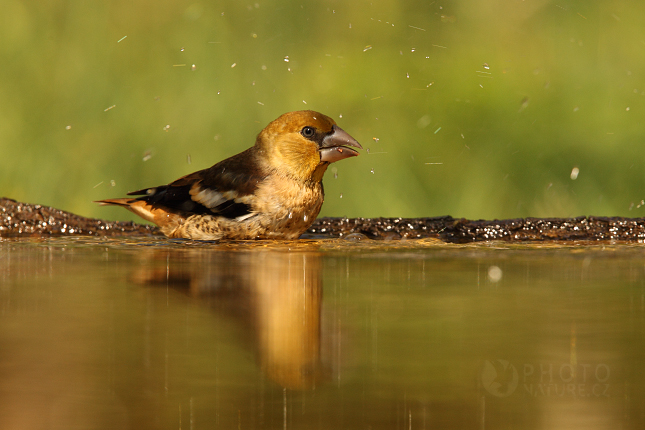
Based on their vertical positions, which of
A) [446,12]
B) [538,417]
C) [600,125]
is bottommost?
[538,417]

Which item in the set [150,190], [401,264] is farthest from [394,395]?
[150,190]

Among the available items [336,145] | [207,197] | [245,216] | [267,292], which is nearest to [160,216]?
[207,197]

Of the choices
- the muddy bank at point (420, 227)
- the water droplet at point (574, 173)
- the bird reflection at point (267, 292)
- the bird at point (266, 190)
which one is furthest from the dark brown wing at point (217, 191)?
the water droplet at point (574, 173)

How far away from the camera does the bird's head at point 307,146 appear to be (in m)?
5.59

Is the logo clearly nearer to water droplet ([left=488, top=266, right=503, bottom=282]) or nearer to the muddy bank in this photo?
water droplet ([left=488, top=266, right=503, bottom=282])

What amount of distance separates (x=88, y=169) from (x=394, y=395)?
19.3ft

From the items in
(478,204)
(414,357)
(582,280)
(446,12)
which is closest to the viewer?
(414,357)

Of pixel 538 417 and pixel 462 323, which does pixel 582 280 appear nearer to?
pixel 462 323

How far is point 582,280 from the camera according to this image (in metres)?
3.86

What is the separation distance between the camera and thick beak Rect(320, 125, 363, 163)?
18.2 feet

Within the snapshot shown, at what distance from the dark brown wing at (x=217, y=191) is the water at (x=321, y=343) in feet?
3.49

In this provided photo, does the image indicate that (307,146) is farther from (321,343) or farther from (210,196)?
(321,343)

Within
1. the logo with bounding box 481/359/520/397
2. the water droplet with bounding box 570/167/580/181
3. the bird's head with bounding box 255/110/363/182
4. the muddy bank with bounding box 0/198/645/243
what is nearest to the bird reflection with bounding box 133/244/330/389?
the logo with bounding box 481/359/520/397

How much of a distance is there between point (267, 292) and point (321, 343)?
90 centimetres
